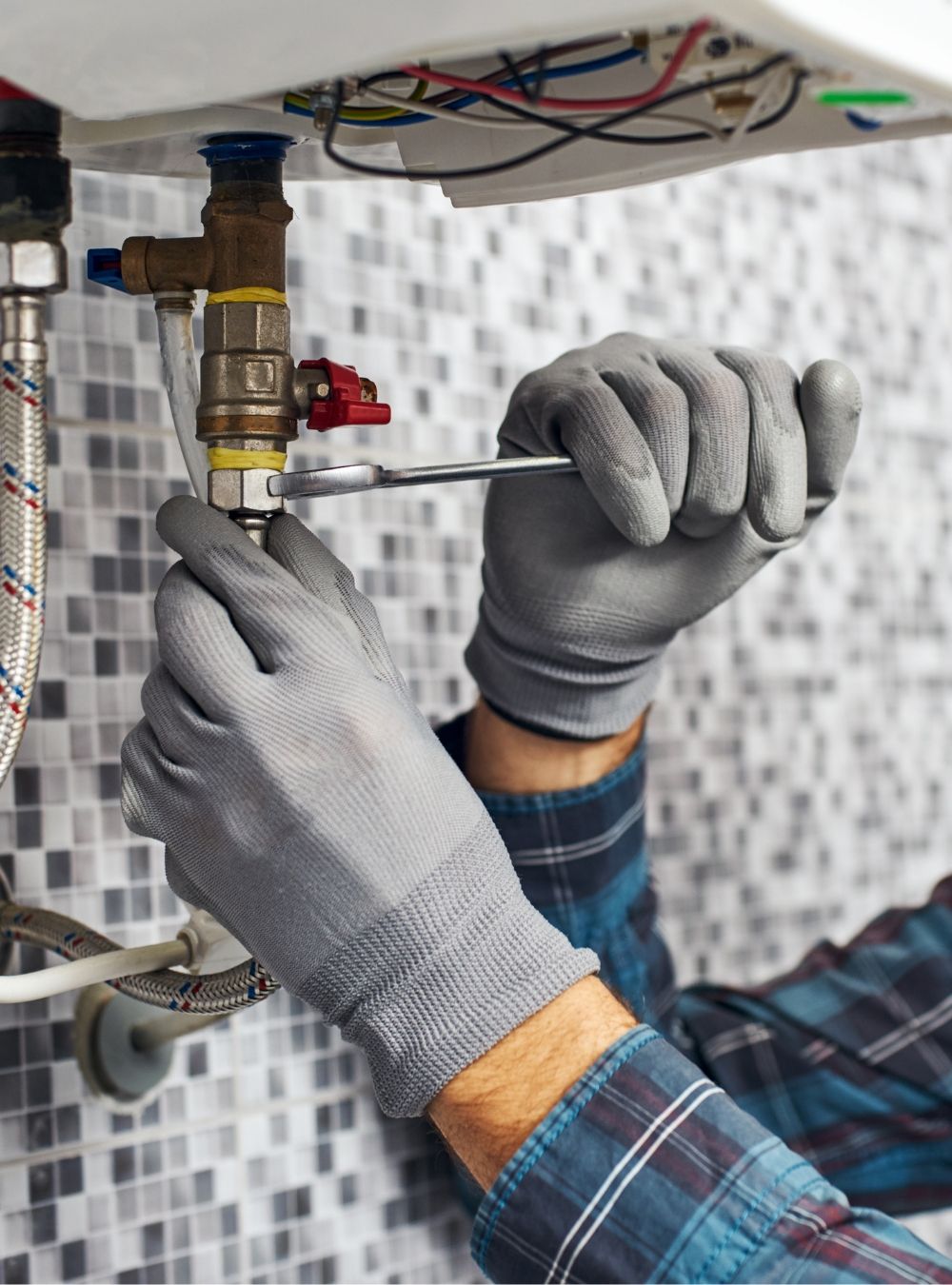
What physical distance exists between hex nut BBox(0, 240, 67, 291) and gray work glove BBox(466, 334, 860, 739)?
23 cm

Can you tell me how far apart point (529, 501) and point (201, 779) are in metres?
0.25

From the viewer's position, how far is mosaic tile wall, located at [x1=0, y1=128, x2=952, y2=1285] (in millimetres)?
714


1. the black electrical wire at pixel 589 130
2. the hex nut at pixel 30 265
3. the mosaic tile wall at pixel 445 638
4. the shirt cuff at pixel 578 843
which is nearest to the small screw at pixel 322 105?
the black electrical wire at pixel 589 130

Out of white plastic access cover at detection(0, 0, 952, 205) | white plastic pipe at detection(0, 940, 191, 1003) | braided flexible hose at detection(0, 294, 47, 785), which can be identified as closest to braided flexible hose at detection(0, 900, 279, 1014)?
white plastic pipe at detection(0, 940, 191, 1003)

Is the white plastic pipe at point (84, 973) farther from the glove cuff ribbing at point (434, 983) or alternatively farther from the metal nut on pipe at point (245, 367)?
the metal nut on pipe at point (245, 367)

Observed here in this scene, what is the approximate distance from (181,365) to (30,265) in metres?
0.07

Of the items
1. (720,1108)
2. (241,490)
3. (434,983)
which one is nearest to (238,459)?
(241,490)

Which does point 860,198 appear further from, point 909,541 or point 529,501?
point 529,501

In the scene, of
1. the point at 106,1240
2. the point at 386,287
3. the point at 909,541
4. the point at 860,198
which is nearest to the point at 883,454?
the point at 909,541

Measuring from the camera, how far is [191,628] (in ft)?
1.64

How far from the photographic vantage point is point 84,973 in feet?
1.84

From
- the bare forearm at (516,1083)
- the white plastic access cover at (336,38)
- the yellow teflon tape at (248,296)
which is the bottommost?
the bare forearm at (516,1083)

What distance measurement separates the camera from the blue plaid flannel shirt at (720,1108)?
0.49 meters

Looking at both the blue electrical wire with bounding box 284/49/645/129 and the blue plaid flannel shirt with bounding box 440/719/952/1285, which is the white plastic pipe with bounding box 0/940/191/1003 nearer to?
the blue plaid flannel shirt with bounding box 440/719/952/1285
